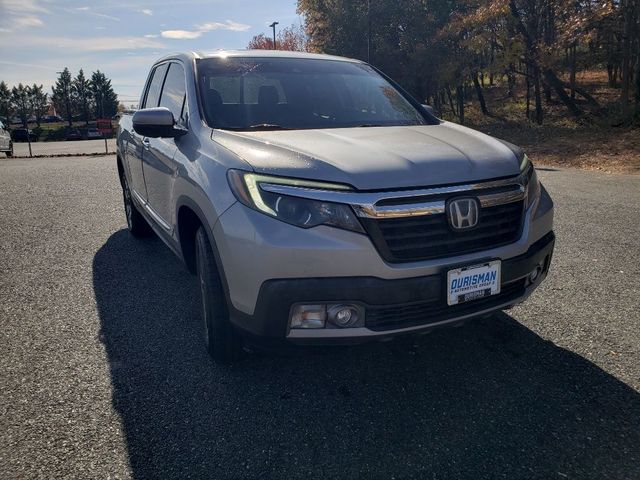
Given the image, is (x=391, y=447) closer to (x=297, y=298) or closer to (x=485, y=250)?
(x=297, y=298)

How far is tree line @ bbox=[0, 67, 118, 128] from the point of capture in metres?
93.9

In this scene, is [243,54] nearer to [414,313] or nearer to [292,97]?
[292,97]

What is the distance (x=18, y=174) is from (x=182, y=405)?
11.3 meters

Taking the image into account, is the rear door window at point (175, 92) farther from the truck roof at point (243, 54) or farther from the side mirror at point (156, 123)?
the side mirror at point (156, 123)

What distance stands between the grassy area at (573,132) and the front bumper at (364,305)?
403 inches

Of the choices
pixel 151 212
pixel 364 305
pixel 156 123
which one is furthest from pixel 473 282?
pixel 151 212

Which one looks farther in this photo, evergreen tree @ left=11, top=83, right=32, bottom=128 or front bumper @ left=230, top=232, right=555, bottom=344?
evergreen tree @ left=11, top=83, right=32, bottom=128

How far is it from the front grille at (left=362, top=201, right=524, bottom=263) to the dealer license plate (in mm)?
90

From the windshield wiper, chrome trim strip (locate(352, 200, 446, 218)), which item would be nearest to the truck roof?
the windshield wiper

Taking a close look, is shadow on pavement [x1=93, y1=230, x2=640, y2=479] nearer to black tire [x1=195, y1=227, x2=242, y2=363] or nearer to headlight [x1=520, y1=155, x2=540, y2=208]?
black tire [x1=195, y1=227, x2=242, y2=363]

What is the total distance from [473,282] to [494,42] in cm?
1954

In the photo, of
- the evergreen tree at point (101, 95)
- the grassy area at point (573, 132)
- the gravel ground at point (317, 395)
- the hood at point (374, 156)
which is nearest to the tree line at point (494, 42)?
the grassy area at point (573, 132)

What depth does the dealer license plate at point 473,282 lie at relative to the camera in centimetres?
238

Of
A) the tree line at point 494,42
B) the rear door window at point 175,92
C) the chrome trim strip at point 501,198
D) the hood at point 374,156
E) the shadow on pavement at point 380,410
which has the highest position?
the tree line at point 494,42
